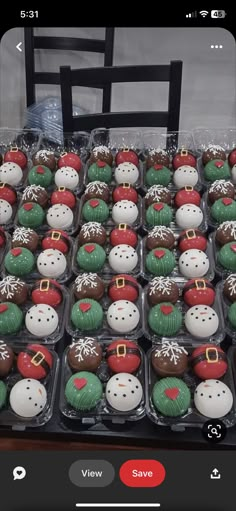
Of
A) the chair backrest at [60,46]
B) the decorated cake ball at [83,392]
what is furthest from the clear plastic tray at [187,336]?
the chair backrest at [60,46]

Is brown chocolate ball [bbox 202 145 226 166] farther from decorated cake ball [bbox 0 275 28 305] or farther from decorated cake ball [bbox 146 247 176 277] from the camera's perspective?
decorated cake ball [bbox 0 275 28 305]

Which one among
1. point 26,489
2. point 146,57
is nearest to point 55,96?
point 146,57

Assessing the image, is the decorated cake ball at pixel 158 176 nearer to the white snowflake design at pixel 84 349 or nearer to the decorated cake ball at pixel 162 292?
the decorated cake ball at pixel 162 292

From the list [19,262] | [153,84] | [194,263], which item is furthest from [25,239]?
[153,84]

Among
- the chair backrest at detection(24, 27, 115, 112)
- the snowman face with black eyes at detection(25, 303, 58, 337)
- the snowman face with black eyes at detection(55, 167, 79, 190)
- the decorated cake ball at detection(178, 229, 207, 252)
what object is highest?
the chair backrest at detection(24, 27, 115, 112)

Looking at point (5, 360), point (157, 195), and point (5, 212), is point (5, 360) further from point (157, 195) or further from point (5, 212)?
point (157, 195)

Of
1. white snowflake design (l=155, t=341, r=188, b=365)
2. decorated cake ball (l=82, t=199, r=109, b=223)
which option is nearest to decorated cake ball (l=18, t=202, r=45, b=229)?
decorated cake ball (l=82, t=199, r=109, b=223)
